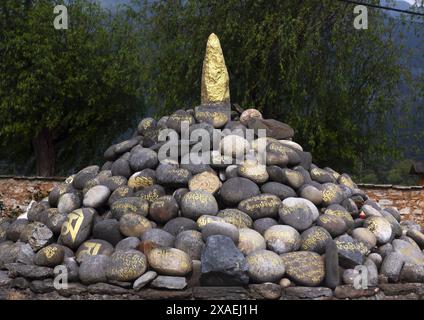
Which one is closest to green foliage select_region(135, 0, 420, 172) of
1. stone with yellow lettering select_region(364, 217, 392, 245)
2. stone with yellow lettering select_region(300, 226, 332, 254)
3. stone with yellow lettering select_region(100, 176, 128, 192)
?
stone with yellow lettering select_region(364, 217, 392, 245)

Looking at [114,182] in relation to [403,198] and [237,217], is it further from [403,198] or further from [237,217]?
[403,198]

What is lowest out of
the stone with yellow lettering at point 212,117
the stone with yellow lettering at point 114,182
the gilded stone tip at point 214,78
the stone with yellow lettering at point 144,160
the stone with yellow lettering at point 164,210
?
the stone with yellow lettering at point 164,210

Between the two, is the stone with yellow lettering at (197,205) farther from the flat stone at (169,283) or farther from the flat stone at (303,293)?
the flat stone at (303,293)

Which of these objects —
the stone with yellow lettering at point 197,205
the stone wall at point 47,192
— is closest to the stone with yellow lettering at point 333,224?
the stone with yellow lettering at point 197,205

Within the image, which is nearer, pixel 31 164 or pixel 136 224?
pixel 136 224

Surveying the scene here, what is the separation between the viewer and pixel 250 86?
1293 centimetres

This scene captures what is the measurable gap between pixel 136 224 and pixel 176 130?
1.86 m

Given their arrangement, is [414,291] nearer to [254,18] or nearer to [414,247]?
[414,247]

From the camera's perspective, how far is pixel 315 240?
19.0 feet

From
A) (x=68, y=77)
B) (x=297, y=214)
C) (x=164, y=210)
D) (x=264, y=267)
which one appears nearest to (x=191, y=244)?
(x=164, y=210)

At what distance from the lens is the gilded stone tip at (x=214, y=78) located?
26.0 ft

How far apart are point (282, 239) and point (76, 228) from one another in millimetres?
2225
